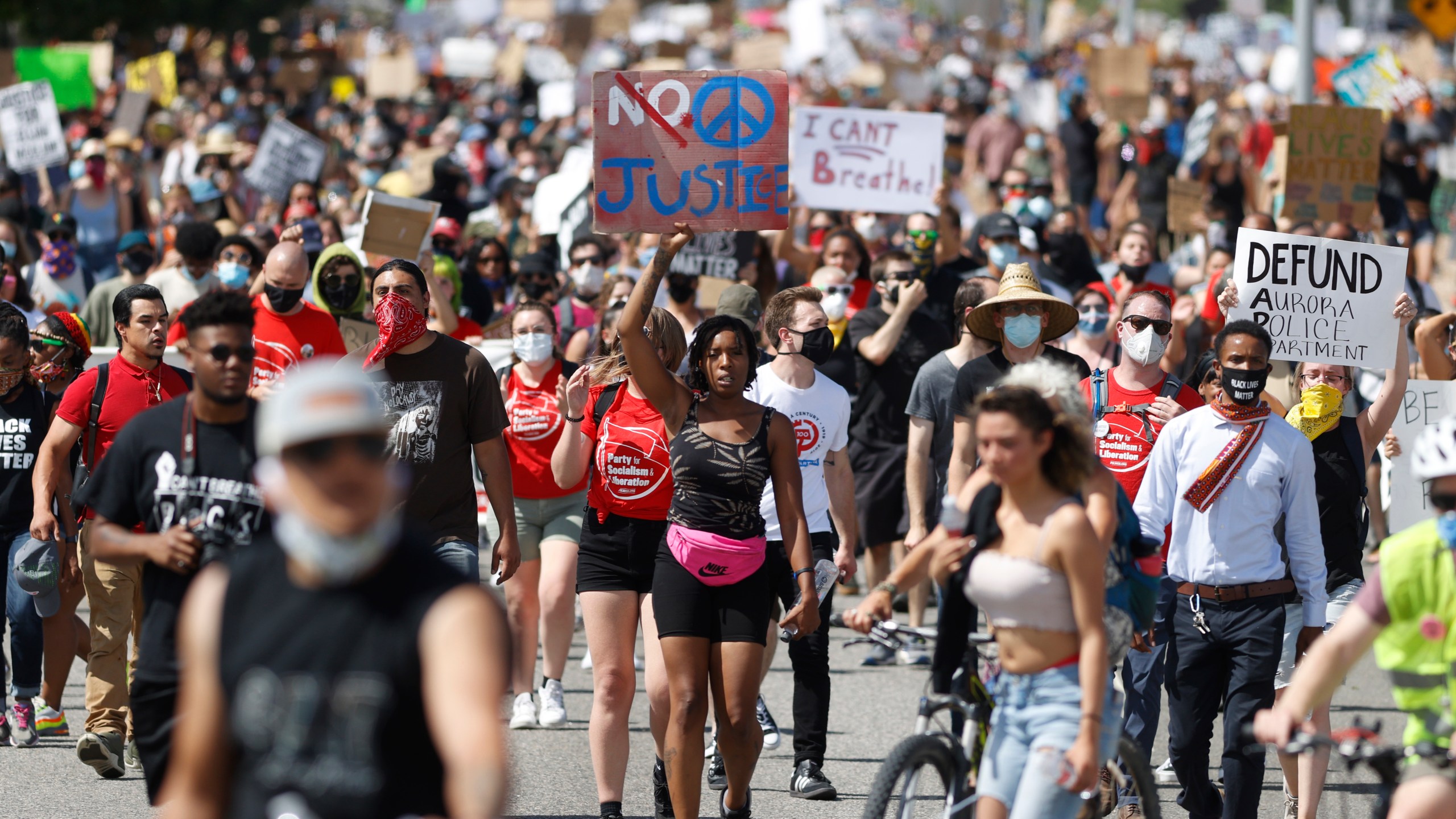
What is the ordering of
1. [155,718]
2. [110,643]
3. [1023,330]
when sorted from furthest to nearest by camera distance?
[1023,330] → [110,643] → [155,718]

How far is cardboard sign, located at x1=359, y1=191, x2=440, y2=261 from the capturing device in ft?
35.6

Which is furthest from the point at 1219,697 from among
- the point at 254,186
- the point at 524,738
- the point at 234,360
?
the point at 254,186

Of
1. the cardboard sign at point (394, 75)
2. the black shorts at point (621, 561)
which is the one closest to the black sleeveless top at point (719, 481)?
the black shorts at point (621, 561)

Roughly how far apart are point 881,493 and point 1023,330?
9.30ft

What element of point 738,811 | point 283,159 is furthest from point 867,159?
point 738,811

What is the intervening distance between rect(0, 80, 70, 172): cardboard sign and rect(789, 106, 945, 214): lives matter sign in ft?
20.9

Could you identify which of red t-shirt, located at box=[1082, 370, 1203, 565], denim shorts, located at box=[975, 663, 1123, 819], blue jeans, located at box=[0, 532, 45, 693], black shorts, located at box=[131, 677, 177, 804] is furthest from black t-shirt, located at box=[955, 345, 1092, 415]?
blue jeans, located at box=[0, 532, 45, 693]

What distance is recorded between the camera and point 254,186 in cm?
1605

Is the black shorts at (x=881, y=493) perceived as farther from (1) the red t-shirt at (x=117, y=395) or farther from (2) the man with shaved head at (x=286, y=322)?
(1) the red t-shirt at (x=117, y=395)

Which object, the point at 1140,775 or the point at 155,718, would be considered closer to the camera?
the point at 155,718

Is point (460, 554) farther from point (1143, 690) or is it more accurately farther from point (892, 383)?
point (892, 383)

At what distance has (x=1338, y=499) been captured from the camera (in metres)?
7.32

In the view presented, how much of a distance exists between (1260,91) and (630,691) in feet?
82.1

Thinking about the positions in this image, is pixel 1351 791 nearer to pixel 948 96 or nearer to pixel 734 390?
pixel 734 390
